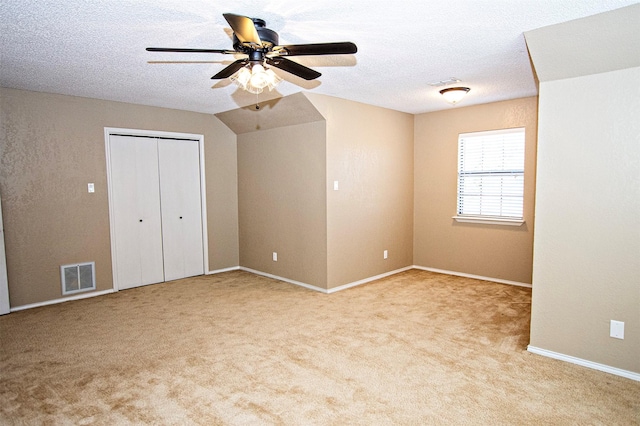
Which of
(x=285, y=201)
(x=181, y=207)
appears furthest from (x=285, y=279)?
(x=181, y=207)

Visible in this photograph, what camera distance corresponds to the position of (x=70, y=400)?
2486 mm

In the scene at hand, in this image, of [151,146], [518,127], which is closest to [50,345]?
[151,146]

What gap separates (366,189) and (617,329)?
10.3 ft

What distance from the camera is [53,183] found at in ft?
14.4

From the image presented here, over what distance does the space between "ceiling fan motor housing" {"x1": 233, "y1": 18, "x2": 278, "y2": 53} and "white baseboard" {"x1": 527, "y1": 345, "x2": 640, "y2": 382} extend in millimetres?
2999

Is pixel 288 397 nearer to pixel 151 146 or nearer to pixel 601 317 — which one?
pixel 601 317

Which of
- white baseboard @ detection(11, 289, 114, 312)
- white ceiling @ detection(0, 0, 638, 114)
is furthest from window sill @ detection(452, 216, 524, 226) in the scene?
white baseboard @ detection(11, 289, 114, 312)

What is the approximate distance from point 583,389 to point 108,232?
5013 mm

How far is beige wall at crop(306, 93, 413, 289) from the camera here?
481 cm

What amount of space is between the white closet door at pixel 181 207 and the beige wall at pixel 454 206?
3.32 m

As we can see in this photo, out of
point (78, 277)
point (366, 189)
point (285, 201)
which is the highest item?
point (366, 189)

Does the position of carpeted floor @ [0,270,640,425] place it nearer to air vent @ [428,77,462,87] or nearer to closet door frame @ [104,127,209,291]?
closet door frame @ [104,127,209,291]

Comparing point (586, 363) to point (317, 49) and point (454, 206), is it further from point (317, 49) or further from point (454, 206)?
point (454, 206)

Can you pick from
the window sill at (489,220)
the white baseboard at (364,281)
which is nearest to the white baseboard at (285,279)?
the white baseboard at (364,281)
